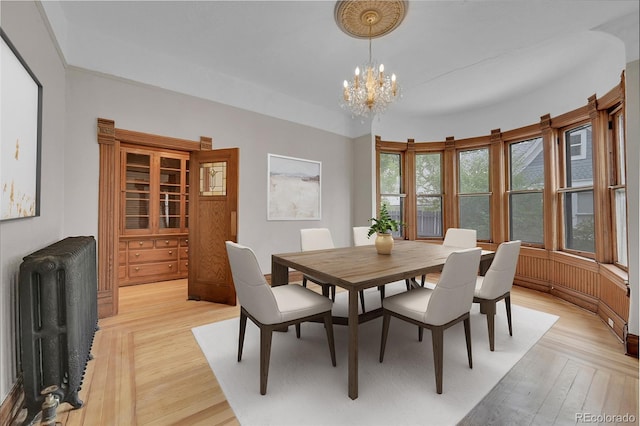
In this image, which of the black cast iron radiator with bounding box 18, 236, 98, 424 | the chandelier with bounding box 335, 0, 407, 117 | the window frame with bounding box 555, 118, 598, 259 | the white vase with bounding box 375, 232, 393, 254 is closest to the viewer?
the black cast iron radiator with bounding box 18, 236, 98, 424

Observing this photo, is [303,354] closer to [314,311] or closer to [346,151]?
[314,311]

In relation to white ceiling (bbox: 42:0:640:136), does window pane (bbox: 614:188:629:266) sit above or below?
below

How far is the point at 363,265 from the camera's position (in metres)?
2.02

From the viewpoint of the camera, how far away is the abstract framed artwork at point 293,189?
4000 millimetres

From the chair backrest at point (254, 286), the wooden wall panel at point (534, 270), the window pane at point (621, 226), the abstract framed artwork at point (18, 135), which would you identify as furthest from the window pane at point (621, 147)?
the abstract framed artwork at point (18, 135)

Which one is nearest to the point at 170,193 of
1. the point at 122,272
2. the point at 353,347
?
the point at 122,272

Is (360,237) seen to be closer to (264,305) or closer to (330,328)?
(330,328)

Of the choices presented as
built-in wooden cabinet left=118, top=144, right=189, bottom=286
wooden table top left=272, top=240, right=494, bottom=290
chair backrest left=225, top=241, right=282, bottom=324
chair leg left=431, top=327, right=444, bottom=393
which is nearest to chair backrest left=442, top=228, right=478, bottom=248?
wooden table top left=272, top=240, right=494, bottom=290

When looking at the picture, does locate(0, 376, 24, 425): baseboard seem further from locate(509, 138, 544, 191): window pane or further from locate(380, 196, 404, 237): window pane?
locate(509, 138, 544, 191): window pane

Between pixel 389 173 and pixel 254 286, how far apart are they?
4111mm

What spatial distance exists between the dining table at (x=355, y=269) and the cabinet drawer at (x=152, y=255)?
295 cm

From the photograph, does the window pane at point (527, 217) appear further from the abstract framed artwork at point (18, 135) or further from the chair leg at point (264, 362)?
the abstract framed artwork at point (18, 135)

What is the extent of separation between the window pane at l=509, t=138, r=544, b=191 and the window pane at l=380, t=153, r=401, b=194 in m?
1.85

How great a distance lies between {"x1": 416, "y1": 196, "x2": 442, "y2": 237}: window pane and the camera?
5.05m
